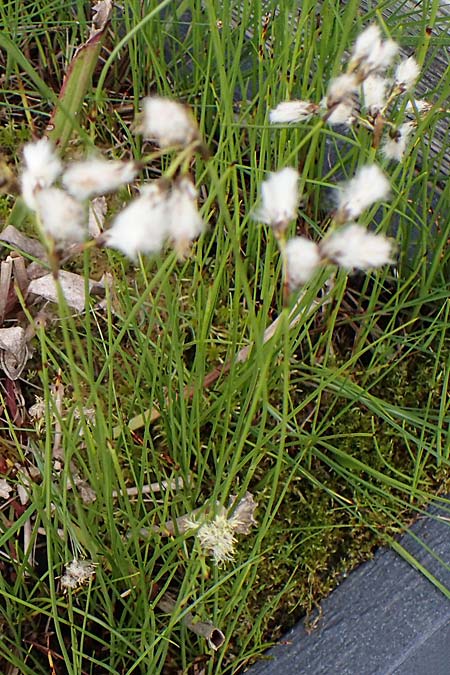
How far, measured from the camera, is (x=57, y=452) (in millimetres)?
800

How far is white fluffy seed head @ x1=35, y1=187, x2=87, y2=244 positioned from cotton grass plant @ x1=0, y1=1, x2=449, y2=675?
17 centimetres

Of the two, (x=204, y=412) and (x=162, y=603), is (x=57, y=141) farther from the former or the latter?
(x=162, y=603)

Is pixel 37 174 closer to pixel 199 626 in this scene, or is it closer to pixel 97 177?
pixel 97 177

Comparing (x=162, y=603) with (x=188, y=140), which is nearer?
(x=188, y=140)

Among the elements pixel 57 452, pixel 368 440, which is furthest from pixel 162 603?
pixel 368 440

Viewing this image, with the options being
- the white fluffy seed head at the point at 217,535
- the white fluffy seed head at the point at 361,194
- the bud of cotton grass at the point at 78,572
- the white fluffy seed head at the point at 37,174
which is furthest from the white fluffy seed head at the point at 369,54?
the bud of cotton grass at the point at 78,572

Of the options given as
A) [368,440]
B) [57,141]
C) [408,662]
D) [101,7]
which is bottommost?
[408,662]

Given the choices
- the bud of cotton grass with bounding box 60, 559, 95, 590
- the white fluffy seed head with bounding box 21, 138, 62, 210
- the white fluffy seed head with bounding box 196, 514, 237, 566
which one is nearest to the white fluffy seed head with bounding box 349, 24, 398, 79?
the white fluffy seed head with bounding box 21, 138, 62, 210

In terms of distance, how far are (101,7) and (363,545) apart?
69 centimetres

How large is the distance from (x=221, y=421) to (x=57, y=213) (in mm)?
520

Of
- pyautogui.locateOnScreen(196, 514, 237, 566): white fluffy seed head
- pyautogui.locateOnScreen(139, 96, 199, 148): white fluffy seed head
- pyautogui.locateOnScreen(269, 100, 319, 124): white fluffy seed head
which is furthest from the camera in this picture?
pyautogui.locateOnScreen(196, 514, 237, 566): white fluffy seed head

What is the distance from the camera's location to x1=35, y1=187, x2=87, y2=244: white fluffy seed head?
1.24 feet

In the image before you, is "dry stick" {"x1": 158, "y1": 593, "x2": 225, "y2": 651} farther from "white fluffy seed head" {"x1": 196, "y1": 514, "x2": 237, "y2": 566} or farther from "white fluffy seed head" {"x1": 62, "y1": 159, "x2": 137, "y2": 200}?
"white fluffy seed head" {"x1": 62, "y1": 159, "x2": 137, "y2": 200}

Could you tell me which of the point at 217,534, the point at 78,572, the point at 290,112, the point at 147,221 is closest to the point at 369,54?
the point at 290,112
